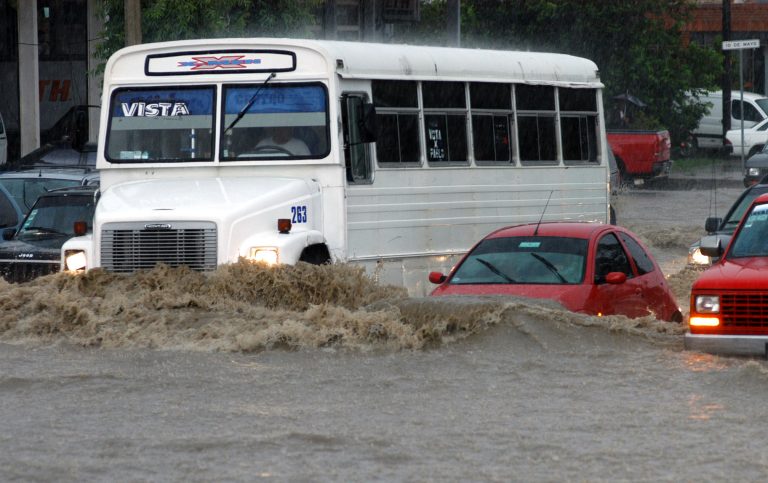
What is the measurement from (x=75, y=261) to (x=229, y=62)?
8.19 ft

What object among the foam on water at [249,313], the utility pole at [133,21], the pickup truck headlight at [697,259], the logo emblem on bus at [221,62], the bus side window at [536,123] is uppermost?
the utility pole at [133,21]

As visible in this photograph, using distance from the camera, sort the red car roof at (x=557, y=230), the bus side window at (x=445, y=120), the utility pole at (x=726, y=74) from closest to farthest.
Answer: the red car roof at (x=557, y=230)
the bus side window at (x=445, y=120)
the utility pole at (x=726, y=74)

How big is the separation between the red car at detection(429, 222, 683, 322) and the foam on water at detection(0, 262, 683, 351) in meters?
0.23

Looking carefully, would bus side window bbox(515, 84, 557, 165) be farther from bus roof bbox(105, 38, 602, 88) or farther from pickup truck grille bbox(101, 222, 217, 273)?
pickup truck grille bbox(101, 222, 217, 273)

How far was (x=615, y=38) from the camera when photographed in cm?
4222

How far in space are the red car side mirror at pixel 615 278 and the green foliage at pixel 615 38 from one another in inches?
1162

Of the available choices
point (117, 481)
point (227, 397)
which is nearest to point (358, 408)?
point (227, 397)

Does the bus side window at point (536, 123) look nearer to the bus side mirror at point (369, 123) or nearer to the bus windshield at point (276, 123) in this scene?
the bus side mirror at point (369, 123)

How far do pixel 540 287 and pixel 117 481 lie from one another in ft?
17.7

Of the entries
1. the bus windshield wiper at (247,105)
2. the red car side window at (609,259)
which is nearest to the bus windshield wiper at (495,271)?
the red car side window at (609,259)

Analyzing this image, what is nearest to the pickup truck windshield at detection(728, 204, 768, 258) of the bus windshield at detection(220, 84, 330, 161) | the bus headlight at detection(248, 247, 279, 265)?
the bus headlight at detection(248, 247, 279, 265)

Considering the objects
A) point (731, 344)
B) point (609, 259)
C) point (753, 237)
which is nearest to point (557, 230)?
point (609, 259)

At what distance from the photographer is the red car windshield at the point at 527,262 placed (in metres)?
13.0

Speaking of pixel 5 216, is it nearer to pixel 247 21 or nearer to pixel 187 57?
pixel 187 57
